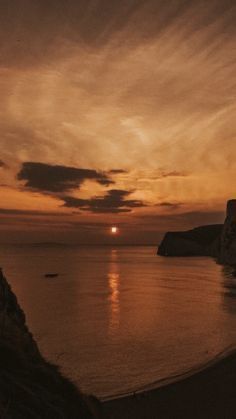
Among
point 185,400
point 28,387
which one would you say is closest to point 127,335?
point 185,400

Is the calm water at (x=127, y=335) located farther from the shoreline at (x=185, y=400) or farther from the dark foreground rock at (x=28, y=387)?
the dark foreground rock at (x=28, y=387)

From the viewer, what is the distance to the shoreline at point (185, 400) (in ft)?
35.3

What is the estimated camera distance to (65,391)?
7816mm

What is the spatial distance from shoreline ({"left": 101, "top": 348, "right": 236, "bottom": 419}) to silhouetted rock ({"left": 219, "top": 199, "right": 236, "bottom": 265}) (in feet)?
417

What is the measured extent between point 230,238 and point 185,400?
13151 cm

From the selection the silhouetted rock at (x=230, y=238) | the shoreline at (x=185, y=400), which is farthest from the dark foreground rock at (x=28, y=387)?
the silhouetted rock at (x=230, y=238)

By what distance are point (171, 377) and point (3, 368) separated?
1019 cm

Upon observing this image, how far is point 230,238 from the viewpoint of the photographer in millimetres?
138000

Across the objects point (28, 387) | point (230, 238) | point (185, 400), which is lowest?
point (185, 400)

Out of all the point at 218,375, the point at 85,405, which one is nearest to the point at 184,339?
the point at 218,375

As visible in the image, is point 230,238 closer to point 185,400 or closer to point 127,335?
point 127,335

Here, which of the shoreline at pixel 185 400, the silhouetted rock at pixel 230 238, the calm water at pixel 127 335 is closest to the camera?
the shoreline at pixel 185 400

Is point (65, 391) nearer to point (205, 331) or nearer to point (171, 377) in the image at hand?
point (171, 377)

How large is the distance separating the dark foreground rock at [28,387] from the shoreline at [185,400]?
3348mm
